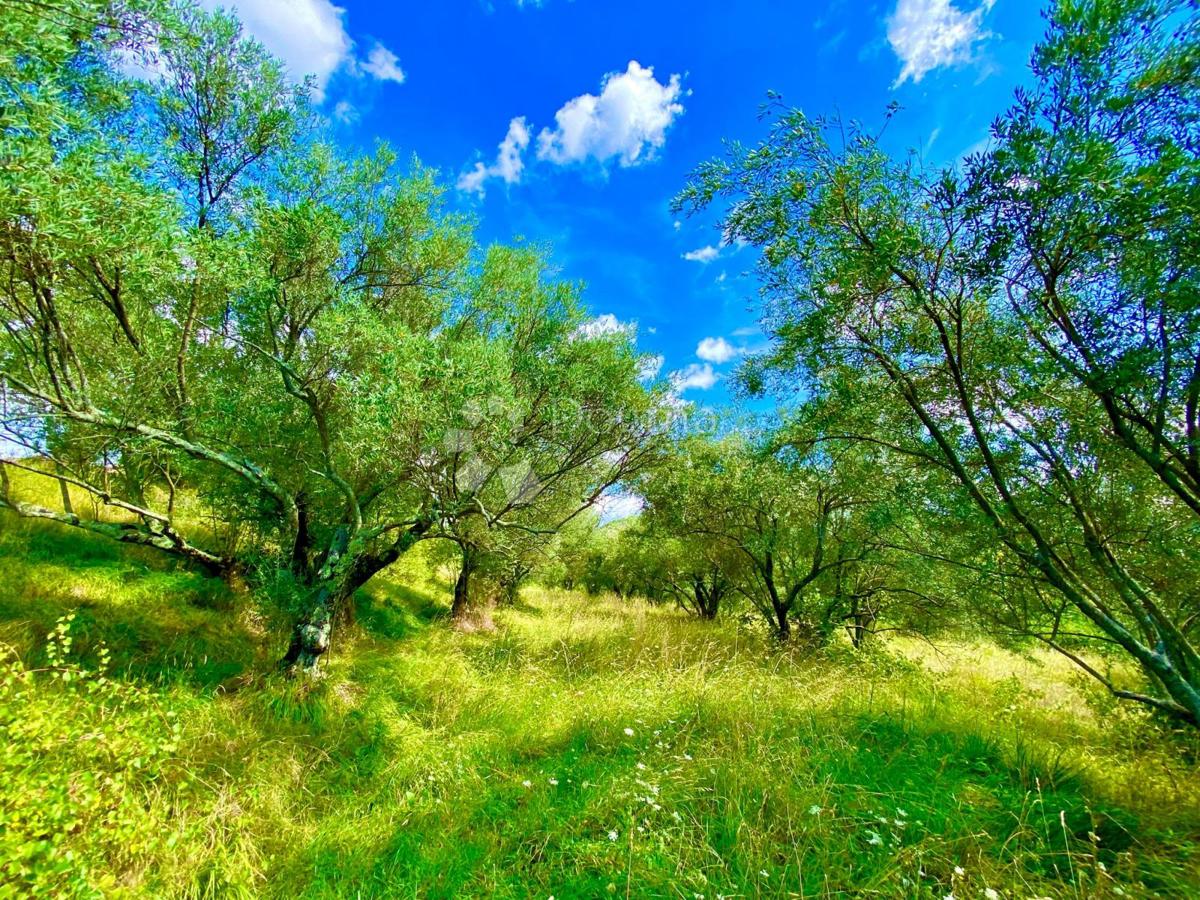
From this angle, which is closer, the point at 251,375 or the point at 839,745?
the point at 839,745

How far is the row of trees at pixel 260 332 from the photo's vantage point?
3977 mm

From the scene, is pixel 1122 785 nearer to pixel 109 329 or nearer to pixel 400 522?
pixel 400 522

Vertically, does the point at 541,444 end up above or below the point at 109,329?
below

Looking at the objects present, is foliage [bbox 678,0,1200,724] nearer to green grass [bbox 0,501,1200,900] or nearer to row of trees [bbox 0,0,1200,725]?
row of trees [bbox 0,0,1200,725]

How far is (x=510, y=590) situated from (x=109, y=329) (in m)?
15.5

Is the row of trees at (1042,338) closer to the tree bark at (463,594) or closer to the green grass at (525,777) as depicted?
the green grass at (525,777)

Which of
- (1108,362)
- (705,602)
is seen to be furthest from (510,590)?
(1108,362)

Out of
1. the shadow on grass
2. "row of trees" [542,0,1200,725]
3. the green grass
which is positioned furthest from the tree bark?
"row of trees" [542,0,1200,725]

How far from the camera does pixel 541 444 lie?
7961mm

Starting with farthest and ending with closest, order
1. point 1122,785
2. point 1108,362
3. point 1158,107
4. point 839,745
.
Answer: point 839,745 → point 1122,785 → point 1108,362 → point 1158,107

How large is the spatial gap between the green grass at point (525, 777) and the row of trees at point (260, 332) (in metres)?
1.34

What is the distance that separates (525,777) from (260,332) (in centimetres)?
770

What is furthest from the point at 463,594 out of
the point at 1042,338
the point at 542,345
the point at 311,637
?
the point at 1042,338

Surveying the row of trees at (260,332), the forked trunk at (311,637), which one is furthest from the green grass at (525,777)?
the row of trees at (260,332)
